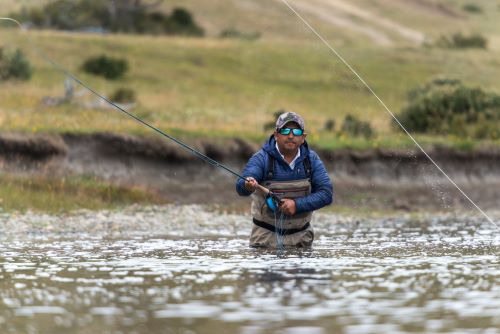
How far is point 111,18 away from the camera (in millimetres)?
83062

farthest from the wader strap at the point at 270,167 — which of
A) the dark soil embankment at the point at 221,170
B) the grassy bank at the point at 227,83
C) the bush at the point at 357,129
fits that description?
the bush at the point at 357,129

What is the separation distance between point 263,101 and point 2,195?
23318mm

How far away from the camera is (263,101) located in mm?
49469

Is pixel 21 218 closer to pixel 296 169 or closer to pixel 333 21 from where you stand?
pixel 296 169

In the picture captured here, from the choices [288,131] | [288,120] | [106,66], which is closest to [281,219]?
[288,131]

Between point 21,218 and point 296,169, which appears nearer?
point 296,169

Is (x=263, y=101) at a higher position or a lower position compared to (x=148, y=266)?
higher

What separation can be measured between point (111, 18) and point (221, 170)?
50.6 m

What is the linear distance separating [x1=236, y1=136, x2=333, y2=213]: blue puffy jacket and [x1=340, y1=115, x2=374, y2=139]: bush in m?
20.8

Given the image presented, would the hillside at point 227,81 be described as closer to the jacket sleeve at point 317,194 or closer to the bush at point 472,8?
the jacket sleeve at point 317,194

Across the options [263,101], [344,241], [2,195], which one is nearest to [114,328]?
[344,241]

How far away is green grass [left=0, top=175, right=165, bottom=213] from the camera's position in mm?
26938

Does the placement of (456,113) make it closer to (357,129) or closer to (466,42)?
(357,129)

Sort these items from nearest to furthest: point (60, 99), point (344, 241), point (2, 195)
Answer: point (344, 241), point (2, 195), point (60, 99)
